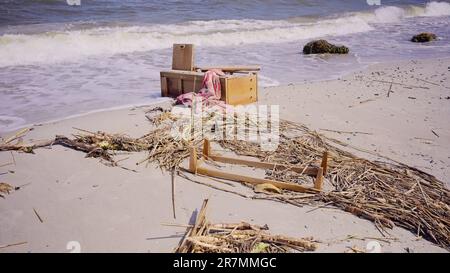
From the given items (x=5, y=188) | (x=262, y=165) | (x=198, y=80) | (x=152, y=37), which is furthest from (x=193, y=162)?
(x=152, y=37)

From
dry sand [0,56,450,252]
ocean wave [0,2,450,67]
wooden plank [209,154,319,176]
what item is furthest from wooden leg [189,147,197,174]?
ocean wave [0,2,450,67]

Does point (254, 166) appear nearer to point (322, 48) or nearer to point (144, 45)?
point (322, 48)

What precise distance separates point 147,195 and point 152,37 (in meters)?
9.98

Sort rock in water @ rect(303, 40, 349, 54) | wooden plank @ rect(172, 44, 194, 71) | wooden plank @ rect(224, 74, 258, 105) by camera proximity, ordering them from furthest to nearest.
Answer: rock in water @ rect(303, 40, 349, 54) < wooden plank @ rect(172, 44, 194, 71) < wooden plank @ rect(224, 74, 258, 105)

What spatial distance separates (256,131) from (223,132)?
1.26 ft

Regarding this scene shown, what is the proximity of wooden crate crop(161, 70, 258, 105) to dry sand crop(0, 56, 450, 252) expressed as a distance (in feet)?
2.04

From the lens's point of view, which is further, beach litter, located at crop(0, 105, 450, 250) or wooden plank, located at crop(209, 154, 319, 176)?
wooden plank, located at crop(209, 154, 319, 176)

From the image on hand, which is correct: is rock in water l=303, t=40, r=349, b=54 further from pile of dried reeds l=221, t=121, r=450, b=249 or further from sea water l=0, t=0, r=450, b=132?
pile of dried reeds l=221, t=121, r=450, b=249

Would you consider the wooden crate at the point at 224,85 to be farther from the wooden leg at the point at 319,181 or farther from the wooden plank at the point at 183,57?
the wooden leg at the point at 319,181

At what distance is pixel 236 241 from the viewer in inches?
92.5

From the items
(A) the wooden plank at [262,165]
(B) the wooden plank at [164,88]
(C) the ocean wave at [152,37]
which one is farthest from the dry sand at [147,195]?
(C) the ocean wave at [152,37]

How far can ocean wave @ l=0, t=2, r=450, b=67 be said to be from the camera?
988 cm

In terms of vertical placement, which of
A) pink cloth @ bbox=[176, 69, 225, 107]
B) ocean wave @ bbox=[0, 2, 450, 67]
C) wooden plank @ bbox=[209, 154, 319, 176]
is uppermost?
ocean wave @ bbox=[0, 2, 450, 67]

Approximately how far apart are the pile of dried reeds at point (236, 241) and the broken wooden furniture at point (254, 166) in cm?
57
